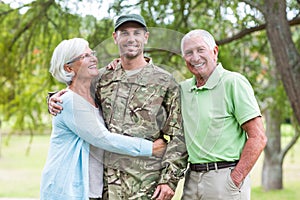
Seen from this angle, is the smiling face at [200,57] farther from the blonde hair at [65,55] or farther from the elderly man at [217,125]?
the blonde hair at [65,55]

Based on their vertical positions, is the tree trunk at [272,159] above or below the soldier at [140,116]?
below

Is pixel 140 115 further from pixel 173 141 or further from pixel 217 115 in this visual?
pixel 217 115

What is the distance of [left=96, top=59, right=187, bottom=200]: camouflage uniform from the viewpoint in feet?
7.72

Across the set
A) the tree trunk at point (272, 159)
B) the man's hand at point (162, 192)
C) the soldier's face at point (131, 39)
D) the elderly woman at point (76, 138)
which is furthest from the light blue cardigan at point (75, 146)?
the tree trunk at point (272, 159)

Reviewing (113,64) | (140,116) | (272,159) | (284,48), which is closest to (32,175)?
(272,159)

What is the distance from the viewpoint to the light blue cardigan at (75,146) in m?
2.35

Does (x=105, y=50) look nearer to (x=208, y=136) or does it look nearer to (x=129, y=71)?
(x=129, y=71)

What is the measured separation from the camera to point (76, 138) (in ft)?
7.95

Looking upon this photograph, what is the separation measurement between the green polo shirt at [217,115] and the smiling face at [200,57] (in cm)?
3

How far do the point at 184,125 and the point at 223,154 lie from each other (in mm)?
189

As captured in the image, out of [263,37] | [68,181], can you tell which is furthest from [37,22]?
[68,181]

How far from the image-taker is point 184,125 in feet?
7.82

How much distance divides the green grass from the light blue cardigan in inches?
224

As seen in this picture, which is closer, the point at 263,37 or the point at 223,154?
the point at 223,154
